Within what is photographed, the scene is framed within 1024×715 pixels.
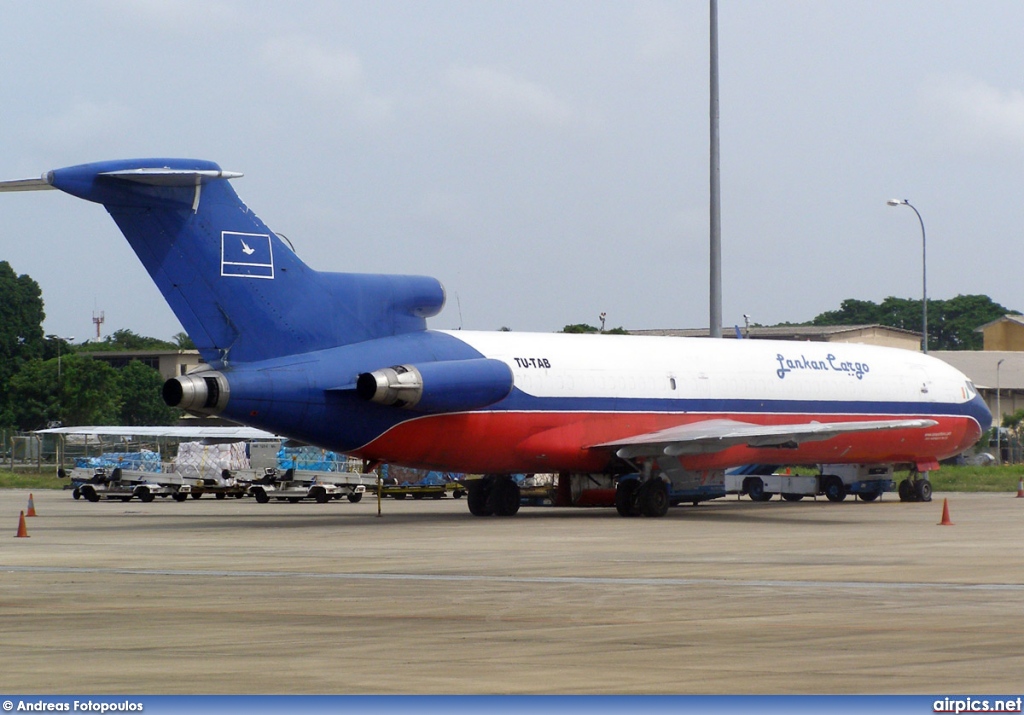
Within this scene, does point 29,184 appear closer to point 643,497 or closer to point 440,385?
point 440,385

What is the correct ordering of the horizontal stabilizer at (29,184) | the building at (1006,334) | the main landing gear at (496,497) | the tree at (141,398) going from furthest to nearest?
1. the building at (1006,334)
2. the tree at (141,398)
3. the main landing gear at (496,497)
4. the horizontal stabilizer at (29,184)

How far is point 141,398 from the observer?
379 ft

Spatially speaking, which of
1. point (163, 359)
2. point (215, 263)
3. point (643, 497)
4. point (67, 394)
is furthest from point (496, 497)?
point (163, 359)

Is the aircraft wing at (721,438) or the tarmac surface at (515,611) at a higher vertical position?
the aircraft wing at (721,438)

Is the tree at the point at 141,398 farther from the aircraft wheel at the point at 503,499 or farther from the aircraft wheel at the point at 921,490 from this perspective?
the aircraft wheel at the point at 503,499

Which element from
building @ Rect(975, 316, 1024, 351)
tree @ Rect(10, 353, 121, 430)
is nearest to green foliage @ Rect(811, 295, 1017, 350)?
building @ Rect(975, 316, 1024, 351)

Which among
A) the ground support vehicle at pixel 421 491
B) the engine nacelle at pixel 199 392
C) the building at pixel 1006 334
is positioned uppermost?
the building at pixel 1006 334

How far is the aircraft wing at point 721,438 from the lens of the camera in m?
33.3

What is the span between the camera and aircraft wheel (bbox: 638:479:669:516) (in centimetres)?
3481

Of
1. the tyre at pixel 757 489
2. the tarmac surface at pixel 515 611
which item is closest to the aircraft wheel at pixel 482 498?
the tarmac surface at pixel 515 611

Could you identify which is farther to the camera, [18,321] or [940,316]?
[940,316]

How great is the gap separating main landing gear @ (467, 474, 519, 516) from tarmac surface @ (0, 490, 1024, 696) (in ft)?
23.1

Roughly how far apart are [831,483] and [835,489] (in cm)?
22

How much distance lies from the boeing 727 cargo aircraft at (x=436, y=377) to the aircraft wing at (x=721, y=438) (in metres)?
0.07
